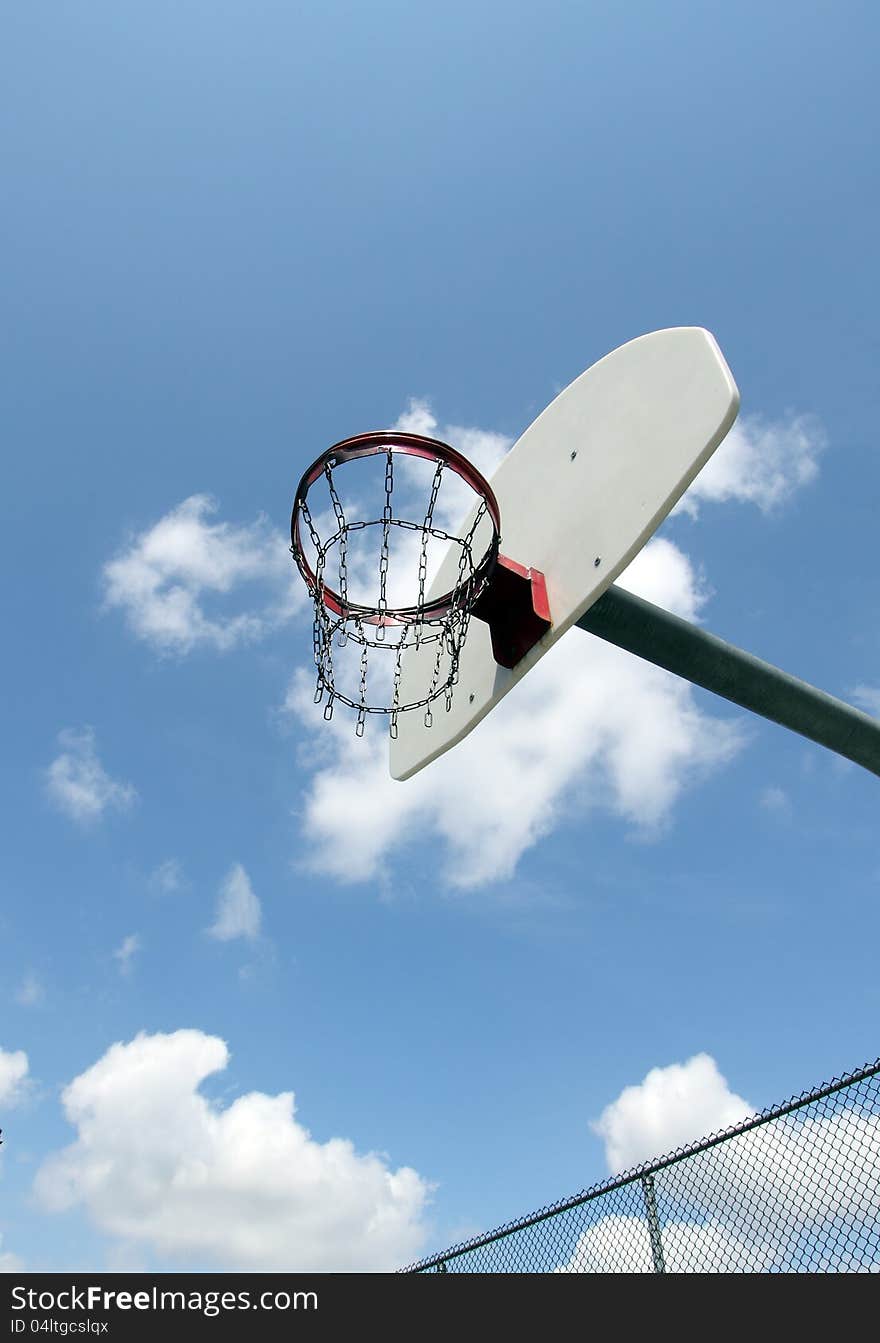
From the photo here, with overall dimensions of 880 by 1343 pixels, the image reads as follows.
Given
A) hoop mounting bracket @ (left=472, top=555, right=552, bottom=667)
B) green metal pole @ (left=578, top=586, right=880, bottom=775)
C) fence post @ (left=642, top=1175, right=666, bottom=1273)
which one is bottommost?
fence post @ (left=642, top=1175, right=666, bottom=1273)

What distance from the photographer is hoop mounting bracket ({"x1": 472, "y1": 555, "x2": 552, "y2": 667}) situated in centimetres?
438

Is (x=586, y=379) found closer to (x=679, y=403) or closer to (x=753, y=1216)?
(x=679, y=403)

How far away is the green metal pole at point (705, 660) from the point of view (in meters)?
3.92

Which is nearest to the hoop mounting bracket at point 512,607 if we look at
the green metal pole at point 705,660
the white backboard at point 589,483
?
the white backboard at point 589,483

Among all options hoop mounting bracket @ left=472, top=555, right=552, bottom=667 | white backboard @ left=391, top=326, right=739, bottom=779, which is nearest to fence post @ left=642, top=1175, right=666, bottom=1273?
white backboard @ left=391, top=326, right=739, bottom=779

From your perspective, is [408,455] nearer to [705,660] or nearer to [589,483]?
[589,483]

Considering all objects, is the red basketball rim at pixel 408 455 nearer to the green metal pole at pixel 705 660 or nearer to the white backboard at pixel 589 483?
the white backboard at pixel 589 483

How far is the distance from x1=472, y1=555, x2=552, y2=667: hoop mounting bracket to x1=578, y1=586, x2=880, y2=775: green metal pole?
0.37 meters

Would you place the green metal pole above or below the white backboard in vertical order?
below

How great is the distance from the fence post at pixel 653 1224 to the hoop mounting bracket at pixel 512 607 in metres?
2.87

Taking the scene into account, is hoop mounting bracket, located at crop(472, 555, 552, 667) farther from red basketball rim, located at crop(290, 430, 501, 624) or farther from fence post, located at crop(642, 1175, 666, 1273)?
fence post, located at crop(642, 1175, 666, 1273)
